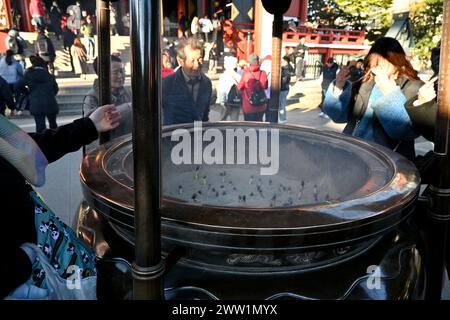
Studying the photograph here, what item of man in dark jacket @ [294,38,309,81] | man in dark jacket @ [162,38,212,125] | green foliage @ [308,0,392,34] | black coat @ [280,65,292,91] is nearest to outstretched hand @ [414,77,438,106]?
man in dark jacket @ [162,38,212,125]

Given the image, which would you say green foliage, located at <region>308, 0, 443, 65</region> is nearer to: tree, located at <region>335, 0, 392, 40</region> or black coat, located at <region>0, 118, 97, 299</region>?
tree, located at <region>335, 0, 392, 40</region>

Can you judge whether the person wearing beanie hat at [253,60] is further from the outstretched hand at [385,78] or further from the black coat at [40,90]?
the outstretched hand at [385,78]

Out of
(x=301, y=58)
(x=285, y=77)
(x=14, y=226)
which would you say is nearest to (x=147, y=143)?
(x=14, y=226)

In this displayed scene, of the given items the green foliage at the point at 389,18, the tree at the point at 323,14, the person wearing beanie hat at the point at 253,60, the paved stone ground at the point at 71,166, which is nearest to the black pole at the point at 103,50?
the paved stone ground at the point at 71,166

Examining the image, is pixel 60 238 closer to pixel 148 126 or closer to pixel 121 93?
pixel 148 126

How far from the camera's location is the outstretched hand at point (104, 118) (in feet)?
5.42

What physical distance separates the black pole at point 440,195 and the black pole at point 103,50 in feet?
A: 4.73

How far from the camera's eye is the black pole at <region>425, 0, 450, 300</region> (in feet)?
4.54

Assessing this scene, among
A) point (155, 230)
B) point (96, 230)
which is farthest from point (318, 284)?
point (96, 230)

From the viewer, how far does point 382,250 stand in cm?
144

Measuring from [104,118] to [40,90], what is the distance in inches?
194

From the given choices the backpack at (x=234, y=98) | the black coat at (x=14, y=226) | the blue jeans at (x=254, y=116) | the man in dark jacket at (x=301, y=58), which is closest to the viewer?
the black coat at (x=14, y=226)

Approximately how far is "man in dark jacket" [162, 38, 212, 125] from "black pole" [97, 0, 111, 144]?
1.12 metres

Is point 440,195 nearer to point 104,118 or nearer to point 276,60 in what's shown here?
point 104,118
